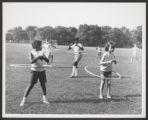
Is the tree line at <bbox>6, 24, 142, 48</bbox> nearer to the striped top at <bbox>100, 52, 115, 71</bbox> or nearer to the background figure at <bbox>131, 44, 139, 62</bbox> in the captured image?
the background figure at <bbox>131, 44, 139, 62</bbox>

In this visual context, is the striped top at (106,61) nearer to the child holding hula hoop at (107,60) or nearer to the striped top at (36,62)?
the child holding hula hoop at (107,60)

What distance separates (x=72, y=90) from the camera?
6320mm

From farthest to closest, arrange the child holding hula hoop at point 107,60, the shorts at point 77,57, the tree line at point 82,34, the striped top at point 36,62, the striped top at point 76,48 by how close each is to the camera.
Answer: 1. the shorts at point 77,57
2. the striped top at point 76,48
3. the tree line at point 82,34
4. the child holding hula hoop at point 107,60
5. the striped top at point 36,62

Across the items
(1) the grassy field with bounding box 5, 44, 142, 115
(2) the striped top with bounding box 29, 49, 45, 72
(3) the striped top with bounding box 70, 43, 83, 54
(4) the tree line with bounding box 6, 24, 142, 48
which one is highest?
(4) the tree line with bounding box 6, 24, 142, 48

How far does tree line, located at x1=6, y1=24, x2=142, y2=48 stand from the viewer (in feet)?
21.1

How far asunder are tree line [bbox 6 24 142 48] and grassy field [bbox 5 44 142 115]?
21 centimetres

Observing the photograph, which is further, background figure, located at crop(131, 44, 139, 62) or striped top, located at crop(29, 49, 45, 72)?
background figure, located at crop(131, 44, 139, 62)

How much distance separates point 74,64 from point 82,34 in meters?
0.82

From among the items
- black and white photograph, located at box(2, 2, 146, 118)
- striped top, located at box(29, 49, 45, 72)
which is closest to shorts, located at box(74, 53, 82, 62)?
black and white photograph, located at box(2, 2, 146, 118)

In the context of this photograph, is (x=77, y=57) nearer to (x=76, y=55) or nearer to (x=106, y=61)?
(x=76, y=55)

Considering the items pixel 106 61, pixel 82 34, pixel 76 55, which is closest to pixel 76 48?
pixel 76 55

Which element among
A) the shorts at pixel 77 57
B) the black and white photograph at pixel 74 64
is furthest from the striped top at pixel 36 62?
the shorts at pixel 77 57

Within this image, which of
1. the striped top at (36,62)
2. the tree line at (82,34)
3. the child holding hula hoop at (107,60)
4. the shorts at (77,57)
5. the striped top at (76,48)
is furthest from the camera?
the shorts at (77,57)

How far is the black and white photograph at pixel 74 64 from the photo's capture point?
5.79 m
